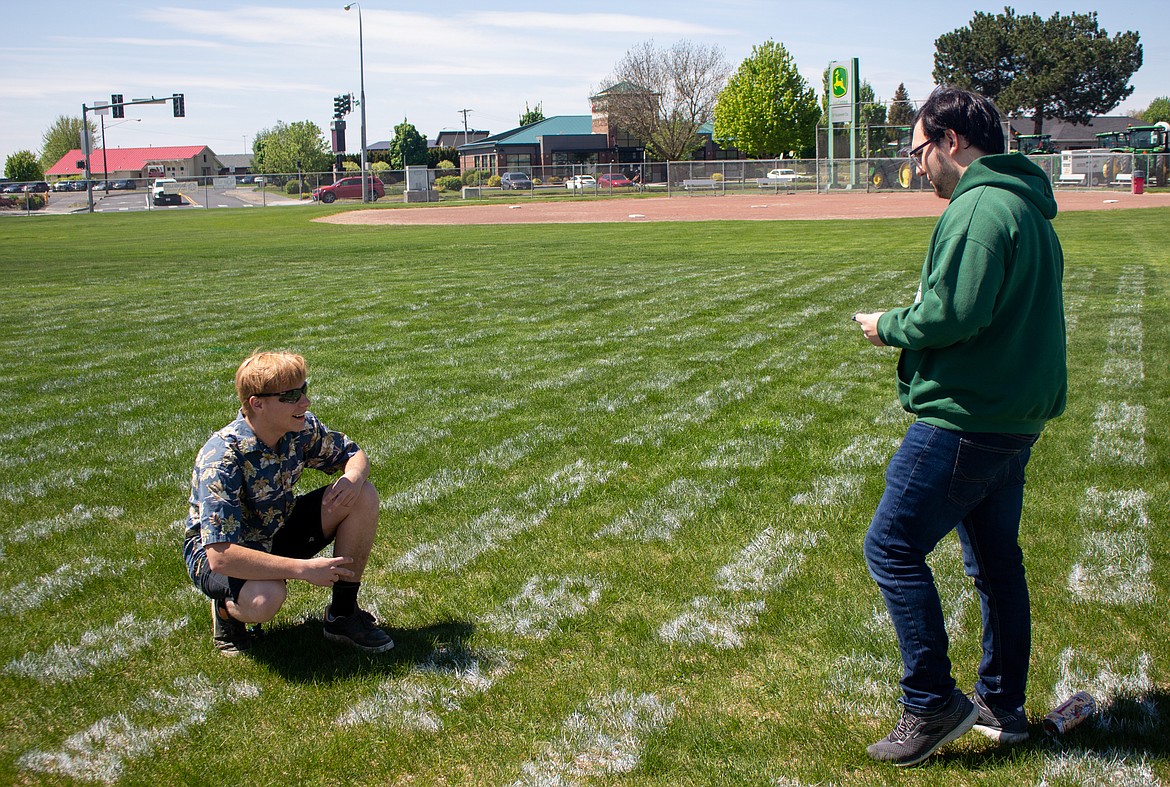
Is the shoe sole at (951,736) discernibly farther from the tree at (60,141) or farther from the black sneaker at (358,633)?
the tree at (60,141)

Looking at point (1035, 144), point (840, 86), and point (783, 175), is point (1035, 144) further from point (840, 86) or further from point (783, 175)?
point (783, 175)

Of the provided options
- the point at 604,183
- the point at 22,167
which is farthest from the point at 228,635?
the point at 22,167

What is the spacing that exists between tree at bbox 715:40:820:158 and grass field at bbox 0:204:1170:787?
248 ft

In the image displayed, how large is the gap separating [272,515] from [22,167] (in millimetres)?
109718

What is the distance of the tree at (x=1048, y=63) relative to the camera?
82375mm

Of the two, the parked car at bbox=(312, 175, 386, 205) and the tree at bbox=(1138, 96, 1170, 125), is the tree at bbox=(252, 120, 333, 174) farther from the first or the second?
the tree at bbox=(1138, 96, 1170, 125)

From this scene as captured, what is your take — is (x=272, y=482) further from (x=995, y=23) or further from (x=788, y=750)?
(x=995, y=23)

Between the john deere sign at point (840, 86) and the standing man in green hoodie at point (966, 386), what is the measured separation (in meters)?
51.3

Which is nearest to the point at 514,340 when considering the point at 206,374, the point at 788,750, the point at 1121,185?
the point at 206,374

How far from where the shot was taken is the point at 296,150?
10106 cm

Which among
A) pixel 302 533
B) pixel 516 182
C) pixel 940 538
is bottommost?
pixel 302 533

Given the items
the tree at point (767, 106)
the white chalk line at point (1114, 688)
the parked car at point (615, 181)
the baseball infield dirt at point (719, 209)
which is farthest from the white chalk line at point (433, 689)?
the tree at point (767, 106)

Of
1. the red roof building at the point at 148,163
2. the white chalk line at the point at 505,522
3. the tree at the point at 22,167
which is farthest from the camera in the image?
the red roof building at the point at 148,163

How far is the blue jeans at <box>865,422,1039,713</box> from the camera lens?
2.75m
